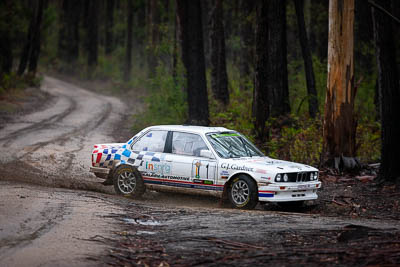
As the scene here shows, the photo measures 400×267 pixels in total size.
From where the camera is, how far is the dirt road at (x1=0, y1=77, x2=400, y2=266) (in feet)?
22.0

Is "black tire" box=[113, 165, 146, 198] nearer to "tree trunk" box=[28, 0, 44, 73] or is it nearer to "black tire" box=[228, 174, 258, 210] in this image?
"black tire" box=[228, 174, 258, 210]

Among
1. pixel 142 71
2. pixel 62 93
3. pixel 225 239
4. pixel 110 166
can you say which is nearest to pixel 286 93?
pixel 110 166

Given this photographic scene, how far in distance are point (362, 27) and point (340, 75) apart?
15.6m

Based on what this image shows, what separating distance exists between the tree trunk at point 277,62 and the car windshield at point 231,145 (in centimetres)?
987

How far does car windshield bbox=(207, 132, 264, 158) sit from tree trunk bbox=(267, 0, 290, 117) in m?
9.87

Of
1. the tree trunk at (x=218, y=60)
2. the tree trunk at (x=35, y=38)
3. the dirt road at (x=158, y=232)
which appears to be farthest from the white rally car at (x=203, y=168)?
the tree trunk at (x=35, y=38)

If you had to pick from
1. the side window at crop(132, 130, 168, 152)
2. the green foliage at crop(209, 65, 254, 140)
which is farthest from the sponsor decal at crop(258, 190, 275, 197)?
the green foliage at crop(209, 65, 254, 140)

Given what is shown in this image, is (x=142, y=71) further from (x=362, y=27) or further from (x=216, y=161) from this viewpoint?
(x=216, y=161)

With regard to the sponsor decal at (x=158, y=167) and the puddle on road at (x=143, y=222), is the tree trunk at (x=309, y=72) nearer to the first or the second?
the sponsor decal at (x=158, y=167)

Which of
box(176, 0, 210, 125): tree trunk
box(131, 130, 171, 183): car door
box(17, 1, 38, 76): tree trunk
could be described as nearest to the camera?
box(131, 130, 171, 183): car door

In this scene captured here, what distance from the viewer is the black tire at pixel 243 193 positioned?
1067 cm

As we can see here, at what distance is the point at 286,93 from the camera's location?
22.2 meters

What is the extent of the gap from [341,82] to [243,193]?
5.54 meters

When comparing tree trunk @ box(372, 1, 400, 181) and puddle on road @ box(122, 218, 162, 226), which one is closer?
puddle on road @ box(122, 218, 162, 226)
